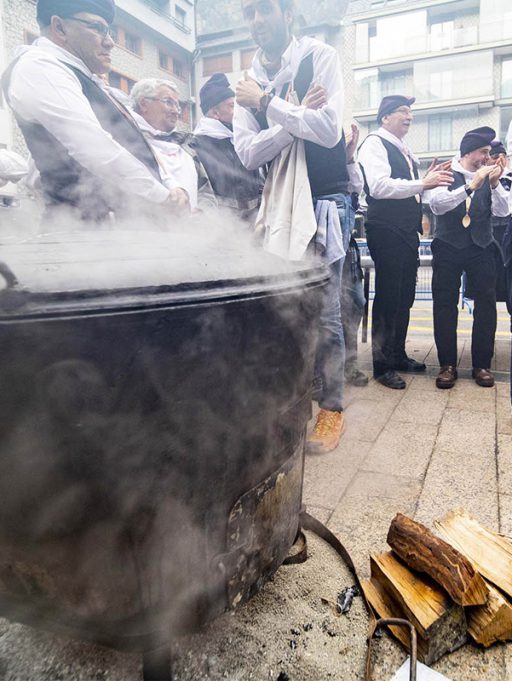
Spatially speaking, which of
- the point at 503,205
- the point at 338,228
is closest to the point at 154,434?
the point at 338,228

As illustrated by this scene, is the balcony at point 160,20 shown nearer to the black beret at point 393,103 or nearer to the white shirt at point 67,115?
the white shirt at point 67,115

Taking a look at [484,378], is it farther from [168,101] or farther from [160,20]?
[160,20]

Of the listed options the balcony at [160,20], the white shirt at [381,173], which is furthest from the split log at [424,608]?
the balcony at [160,20]

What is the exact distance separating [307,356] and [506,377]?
9.98 ft

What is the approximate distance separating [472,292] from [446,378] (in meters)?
0.72

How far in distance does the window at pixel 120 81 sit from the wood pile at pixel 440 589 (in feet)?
10.7

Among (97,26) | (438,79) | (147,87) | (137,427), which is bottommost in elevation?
(137,427)

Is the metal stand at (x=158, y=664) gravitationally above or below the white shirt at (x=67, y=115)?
below

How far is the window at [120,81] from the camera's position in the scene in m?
3.24

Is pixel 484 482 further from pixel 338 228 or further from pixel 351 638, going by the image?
pixel 338 228

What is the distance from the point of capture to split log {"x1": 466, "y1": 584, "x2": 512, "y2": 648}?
1286 mm

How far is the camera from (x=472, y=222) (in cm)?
358

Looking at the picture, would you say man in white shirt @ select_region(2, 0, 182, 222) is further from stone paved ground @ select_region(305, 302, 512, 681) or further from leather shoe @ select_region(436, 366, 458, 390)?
leather shoe @ select_region(436, 366, 458, 390)

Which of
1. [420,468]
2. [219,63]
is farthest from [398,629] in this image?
[219,63]
